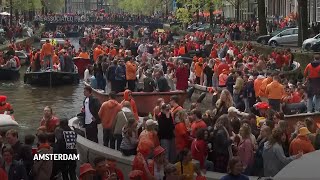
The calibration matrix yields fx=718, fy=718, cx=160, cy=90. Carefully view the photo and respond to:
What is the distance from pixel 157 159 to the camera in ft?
35.8

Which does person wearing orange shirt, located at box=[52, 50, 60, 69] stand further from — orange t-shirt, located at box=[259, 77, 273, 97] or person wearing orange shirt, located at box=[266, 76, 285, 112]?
person wearing orange shirt, located at box=[266, 76, 285, 112]

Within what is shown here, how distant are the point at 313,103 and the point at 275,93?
1.49 m

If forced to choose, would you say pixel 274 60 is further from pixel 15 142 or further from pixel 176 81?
→ pixel 15 142

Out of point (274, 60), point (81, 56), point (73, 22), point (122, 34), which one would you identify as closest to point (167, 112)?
point (274, 60)

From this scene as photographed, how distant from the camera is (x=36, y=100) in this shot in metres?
30.5

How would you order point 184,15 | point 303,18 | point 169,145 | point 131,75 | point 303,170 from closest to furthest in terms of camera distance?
point 303,170 → point 169,145 → point 131,75 → point 303,18 → point 184,15

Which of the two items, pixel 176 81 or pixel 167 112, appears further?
pixel 176 81

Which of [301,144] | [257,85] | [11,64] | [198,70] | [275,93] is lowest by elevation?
[301,144]

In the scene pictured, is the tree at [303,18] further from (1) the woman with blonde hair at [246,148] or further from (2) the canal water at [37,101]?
(1) the woman with blonde hair at [246,148]

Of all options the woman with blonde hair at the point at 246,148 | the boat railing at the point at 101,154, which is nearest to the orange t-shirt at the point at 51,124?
the boat railing at the point at 101,154

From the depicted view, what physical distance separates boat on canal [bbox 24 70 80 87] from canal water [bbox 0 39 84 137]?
292mm

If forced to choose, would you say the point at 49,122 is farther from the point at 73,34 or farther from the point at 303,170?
the point at 73,34

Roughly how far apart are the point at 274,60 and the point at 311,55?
7.88 ft

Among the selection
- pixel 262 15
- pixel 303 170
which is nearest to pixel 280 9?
pixel 262 15
